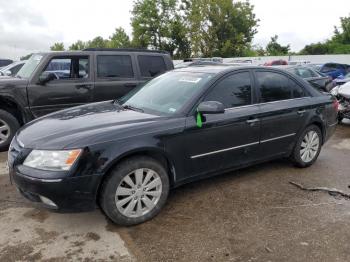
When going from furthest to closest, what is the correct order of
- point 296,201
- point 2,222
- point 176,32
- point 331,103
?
point 176,32, point 331,103, point 296,201, point 2,222

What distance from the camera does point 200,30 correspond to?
42.1m

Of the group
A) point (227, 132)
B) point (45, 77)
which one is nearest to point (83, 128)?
point (227, 132)

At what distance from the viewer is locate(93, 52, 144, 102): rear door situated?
22.2 feet

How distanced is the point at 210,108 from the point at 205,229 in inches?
47.8

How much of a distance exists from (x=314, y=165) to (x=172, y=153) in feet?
9.23

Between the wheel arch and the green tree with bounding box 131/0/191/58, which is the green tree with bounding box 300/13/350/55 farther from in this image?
the wheel arch

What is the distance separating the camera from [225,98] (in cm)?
422

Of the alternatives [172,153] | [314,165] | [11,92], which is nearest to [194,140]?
[172,153]

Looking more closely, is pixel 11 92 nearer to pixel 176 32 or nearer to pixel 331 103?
pixel 331 103

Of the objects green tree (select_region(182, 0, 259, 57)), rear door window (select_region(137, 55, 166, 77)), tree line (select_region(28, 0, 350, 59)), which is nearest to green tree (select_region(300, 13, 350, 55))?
tree line (select_region(28, 0, 350, 59))

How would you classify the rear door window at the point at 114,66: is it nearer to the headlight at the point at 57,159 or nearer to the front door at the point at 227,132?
the front door at the point at 227,132

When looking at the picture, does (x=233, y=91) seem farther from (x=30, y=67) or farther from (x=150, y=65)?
(x=30, y=67)

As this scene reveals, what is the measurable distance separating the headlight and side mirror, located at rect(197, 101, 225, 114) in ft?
4.43

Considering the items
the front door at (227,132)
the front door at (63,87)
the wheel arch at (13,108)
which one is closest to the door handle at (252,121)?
the front door at (227,132)
